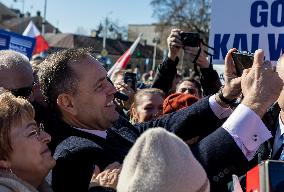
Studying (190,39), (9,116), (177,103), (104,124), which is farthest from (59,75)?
(177,103)

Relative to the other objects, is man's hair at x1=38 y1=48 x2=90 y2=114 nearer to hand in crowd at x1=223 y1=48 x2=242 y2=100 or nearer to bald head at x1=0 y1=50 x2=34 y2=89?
bald head at x1=0 y1=50 x2=34 y2=89

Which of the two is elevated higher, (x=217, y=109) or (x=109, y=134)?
(x=217, y=109)

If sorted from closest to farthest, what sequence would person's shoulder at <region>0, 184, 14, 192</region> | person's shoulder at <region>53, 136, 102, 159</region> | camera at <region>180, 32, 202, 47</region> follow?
person's shoulder at <region>0, 184, 14, 192</region>
person's shoulder at <region>53, 136, 102, 159</region>
camera at <region>180, 32, 202, 47</region>

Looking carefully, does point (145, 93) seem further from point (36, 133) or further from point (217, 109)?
point (36, 133)

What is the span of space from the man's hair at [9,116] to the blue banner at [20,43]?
478 cm

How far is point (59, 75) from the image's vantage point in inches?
89.7

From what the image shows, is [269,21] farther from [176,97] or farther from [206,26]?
[206,26]

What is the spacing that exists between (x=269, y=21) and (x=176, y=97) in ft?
2.96

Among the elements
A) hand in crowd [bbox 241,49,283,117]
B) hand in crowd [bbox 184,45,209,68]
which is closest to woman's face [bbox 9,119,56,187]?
hand in crowd [bbox 241,49,283,117]

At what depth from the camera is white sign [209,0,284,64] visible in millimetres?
3588

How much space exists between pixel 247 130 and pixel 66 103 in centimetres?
87

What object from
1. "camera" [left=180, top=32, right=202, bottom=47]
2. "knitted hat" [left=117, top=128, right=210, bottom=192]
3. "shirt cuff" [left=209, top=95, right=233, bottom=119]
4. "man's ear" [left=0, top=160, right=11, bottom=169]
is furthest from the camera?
"camera" [left=180, top=32, right=202, bottom=47]

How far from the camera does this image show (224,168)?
1.74 m

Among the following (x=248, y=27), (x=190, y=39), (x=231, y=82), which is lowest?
(x=231, y=82)
